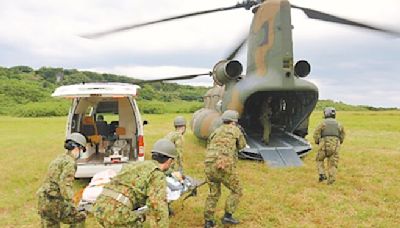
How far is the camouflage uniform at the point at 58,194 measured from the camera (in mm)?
4891

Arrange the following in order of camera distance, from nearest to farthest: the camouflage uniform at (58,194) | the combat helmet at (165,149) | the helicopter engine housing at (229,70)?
the combat helmet at (165,149)
the camouflage uniform at (58,194)
the helicopter engine housing at (229,70)

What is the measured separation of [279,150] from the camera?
11445mm

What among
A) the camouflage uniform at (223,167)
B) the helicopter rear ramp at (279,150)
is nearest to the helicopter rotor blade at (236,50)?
the helicopter rear ramp at (279,150)

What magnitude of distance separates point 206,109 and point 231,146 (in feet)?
27.6

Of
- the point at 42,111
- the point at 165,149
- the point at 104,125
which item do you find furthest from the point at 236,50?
the point at 42,111

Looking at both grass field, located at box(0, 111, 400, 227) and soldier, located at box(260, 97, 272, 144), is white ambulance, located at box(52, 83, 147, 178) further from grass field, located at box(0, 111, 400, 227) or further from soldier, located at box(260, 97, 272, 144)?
soldier, located at box(260, 97, 272, 144)

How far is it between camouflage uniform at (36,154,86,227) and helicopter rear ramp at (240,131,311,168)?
654 centimetres

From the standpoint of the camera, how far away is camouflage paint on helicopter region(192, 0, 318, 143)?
35.6 ft

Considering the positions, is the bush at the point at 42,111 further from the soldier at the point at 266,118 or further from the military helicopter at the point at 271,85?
the soldier at the point at 266,118

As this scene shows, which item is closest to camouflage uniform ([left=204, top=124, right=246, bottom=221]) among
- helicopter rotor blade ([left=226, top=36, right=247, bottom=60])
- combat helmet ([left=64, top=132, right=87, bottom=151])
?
combat helmet ([left=64, top=132, right=87, bottom=151])

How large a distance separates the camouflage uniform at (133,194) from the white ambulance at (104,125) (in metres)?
4.19

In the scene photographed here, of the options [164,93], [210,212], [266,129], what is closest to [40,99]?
[164,93]

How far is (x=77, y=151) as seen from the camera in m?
5.23

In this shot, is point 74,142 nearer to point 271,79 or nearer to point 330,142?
point 330,142
